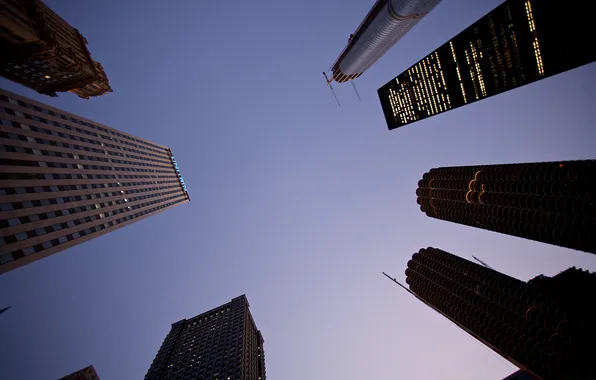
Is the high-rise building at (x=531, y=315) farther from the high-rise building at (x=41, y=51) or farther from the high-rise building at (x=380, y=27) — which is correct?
the high-rise building at (x=41, y=51)

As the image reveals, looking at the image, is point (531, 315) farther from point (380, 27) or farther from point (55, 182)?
point (55, 182)

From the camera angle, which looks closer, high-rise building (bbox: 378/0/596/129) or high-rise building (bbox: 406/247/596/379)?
high-rise building (bbox: 378/0/596/129)

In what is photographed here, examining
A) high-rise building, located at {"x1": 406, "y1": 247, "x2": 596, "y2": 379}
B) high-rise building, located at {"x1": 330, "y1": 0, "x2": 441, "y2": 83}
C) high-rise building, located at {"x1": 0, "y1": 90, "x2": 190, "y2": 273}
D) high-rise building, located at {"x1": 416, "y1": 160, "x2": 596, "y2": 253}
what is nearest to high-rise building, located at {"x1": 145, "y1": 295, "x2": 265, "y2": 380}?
high-rise building, located at {"x1": 0, "y1": 90, "x2": 190, "y2": 273}

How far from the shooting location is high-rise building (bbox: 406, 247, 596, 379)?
314ft

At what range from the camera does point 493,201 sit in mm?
146625

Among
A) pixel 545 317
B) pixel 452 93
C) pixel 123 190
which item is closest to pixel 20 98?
pixel 123 190

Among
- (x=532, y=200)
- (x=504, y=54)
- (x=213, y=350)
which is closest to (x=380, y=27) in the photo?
(x=504, y=54)

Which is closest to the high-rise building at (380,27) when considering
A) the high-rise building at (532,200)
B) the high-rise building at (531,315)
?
the high-rise building at (532,200)

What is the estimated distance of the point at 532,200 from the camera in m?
122

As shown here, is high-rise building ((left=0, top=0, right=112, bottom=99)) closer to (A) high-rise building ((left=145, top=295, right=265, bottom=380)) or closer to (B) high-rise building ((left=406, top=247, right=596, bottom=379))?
(A) high-rise building ((left=145, top=295, right=265, bottom=380))

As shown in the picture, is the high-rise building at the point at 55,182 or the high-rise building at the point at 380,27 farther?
the high-rise building at the point at 380,27

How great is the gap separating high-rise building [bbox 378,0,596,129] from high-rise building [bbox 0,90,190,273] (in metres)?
119

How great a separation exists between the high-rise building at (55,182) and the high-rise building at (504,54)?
11919 cm

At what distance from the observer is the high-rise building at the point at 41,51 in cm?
5294
